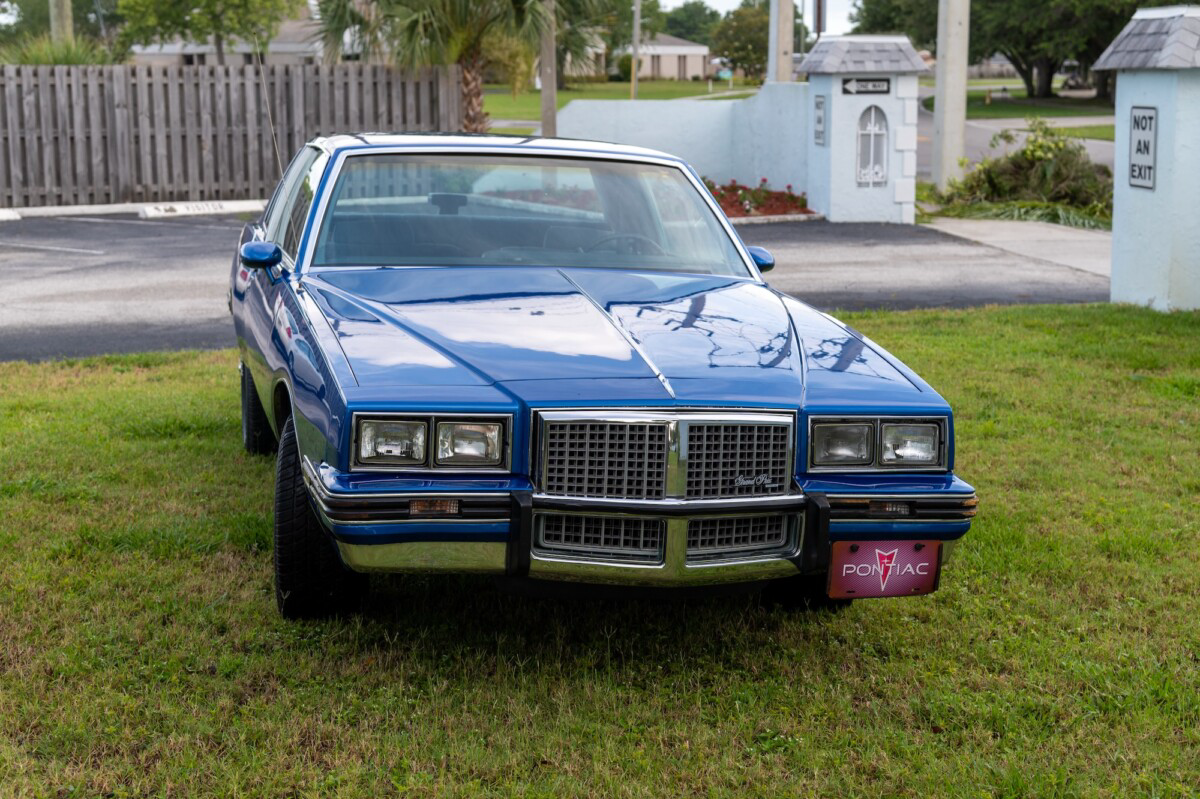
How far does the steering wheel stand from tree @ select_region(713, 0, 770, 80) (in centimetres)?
9055

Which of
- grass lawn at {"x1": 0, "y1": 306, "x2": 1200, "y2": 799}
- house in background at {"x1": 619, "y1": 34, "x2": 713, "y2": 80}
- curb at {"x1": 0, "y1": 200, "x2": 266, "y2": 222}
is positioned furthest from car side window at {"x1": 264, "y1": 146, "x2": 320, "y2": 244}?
house in background at {"x1": 619, "y1": 34, "x2": 713, "y2": 80}

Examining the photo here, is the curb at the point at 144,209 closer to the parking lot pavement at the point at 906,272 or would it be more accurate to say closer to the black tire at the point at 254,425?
the parking lot pavement at the point at 906,272

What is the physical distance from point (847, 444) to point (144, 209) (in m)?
17.7

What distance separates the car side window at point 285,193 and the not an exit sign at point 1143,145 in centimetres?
725

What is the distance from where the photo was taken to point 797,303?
213 inches

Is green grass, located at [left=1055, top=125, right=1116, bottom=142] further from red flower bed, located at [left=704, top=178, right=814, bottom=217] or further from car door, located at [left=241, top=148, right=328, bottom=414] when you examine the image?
car door, located at [left=241, top=148, right=328, bottom=414]

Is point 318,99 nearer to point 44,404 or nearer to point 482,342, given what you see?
point 44,404

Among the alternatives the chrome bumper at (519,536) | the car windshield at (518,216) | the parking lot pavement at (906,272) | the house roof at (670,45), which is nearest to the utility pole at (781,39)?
the parking lot pavement at (906,272)

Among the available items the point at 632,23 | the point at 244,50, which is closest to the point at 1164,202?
the point at 244,50

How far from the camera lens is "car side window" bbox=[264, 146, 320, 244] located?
6379mm

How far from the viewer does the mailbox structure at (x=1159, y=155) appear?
1091cm

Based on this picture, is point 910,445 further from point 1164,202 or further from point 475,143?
point 1164,202

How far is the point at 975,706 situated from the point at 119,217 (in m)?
18.0

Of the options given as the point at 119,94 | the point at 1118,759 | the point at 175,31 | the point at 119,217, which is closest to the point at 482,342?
the point at 1118,759
